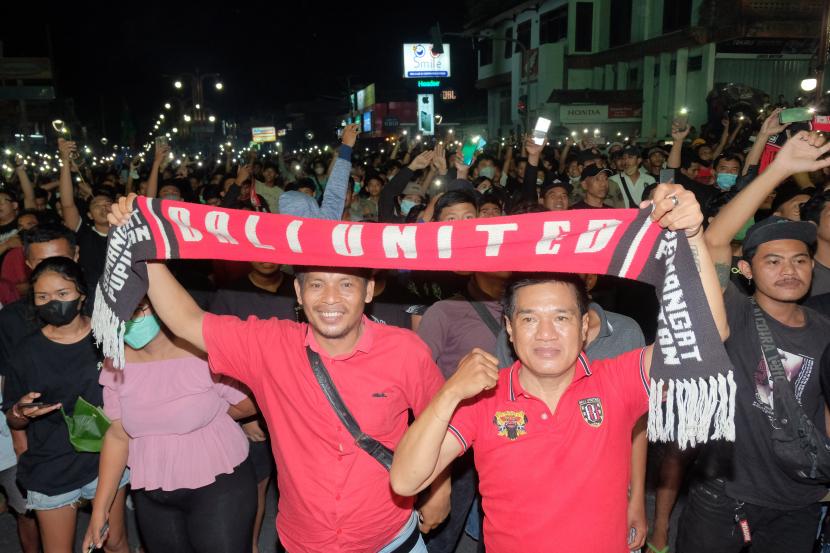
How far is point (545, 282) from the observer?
2457mm

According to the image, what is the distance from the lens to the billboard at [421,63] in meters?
47.7

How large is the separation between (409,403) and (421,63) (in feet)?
159

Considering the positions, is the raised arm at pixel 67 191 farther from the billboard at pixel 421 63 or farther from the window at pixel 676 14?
the billboard at pixel 421 63

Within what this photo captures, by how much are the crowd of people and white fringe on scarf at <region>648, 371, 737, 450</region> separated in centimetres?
19

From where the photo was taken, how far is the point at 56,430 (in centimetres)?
361

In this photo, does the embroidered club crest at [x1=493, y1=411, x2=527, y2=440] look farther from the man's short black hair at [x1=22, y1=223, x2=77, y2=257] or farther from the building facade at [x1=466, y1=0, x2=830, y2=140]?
the building facade at [x1=466, y1=0, x2=830, y2=140]

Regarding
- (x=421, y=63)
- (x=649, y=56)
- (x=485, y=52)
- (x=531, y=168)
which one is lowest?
(x=531, y=168)

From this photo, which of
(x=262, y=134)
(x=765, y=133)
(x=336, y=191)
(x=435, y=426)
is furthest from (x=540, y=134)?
(x=262, y=134)

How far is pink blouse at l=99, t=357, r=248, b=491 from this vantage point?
3.11 meters

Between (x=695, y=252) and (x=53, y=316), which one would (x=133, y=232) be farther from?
(x=695, y=252)

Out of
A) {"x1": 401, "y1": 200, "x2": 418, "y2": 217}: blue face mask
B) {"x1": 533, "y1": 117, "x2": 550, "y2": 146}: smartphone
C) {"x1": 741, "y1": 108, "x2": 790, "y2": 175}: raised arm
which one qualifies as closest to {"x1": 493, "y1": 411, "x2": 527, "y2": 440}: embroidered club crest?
{"x1": 741, "y1": 108, "x2": 790, "y2": 175}: raised arm

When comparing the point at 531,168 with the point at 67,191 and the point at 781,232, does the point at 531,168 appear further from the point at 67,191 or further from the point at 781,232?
the point at 67,191

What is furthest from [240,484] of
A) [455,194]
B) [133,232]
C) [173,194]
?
[173,194]

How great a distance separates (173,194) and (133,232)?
6.03m
